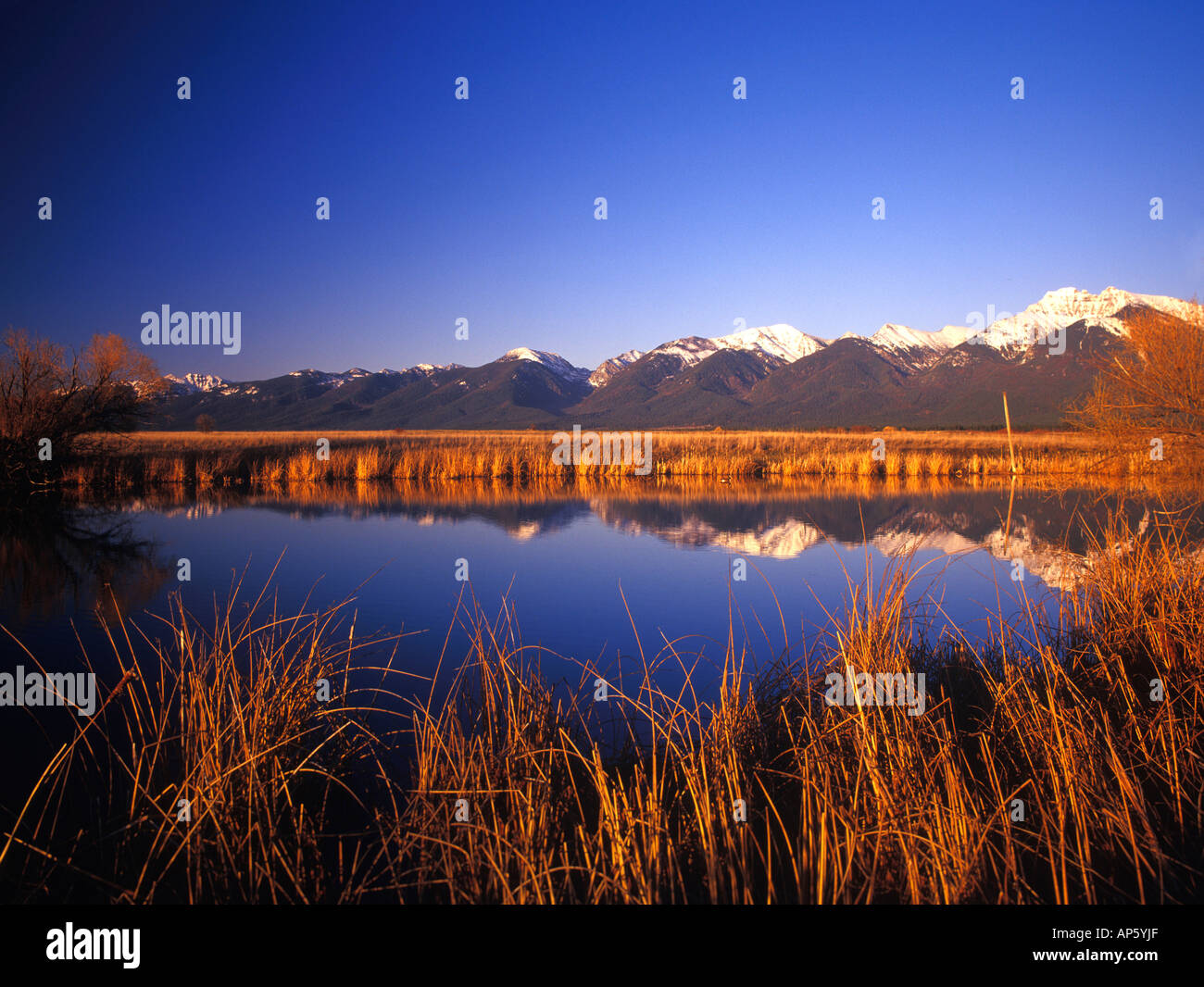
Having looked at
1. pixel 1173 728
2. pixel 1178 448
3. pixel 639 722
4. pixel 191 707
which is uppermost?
pixel 1178 448

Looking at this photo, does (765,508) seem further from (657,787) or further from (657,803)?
(657,803)

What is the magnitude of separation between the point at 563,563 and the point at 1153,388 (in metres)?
12.2

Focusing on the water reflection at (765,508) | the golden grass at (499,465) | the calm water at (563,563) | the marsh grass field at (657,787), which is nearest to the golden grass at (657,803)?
the marsh grass field at (657,787)

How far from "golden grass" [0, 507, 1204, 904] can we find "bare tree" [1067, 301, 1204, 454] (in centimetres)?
1180

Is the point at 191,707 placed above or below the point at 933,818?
above

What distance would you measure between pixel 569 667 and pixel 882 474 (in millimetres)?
22339

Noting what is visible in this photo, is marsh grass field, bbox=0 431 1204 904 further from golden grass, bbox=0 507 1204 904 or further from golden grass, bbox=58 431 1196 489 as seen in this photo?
golden grass, bbox=58 431 1196 489

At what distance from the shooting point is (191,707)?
3330 mm

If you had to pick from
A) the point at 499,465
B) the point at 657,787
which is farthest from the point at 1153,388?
the point at 499,465

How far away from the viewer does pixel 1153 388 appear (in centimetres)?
1373

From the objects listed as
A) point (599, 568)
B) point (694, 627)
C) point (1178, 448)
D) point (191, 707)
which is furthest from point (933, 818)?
point (1178, 448)

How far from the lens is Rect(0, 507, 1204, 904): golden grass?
2.54 metres

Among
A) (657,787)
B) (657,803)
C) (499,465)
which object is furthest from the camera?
(499,465)
